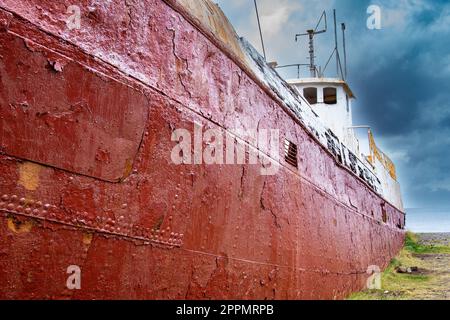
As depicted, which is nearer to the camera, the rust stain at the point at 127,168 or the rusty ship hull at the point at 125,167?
the rusty ship hull at the point at 125,167

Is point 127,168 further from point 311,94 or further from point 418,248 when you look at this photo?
point 418,248

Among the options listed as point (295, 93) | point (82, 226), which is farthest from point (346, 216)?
point (82, 226)

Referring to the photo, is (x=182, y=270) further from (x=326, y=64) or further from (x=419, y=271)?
(x=326, y=64)

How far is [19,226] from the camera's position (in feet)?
6.24

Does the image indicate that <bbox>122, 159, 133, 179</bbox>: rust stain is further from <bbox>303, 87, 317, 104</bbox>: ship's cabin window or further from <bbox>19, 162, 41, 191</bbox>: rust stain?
<bbox>303, 87, 317, 104</bbox>: ship's cabin window

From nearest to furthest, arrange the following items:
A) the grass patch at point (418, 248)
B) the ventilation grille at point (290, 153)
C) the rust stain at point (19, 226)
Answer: the rust stain at point (19, 226) < the ventilation grille at point (290, 153) < the grass patch at point (418, 248)

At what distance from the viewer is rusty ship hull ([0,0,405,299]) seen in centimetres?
194

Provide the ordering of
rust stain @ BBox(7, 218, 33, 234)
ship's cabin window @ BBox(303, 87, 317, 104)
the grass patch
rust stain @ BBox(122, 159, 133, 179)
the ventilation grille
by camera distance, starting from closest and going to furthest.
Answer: rust stain @ BBox(7, 218, 33, 234) → rust stain @ BBox(122, 159, 133, 179) → the ventilation grille → ship's cabin window @ BBox(303, 87, 317, 104) → the grass patch

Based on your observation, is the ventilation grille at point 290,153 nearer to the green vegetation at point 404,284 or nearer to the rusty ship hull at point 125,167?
the rusty ship hull at point 125,167

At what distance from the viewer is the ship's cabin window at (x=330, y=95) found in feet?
38.4

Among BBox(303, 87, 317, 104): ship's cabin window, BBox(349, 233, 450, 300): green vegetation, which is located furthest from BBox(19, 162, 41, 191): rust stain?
BBox(303, 87, 317, 104): ship's cabin window

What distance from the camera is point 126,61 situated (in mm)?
2502

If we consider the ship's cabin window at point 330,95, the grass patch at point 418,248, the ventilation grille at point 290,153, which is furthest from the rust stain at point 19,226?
the grass patch at point 418,248

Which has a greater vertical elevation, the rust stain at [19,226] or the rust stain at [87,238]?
the rust stain at [19,226]
